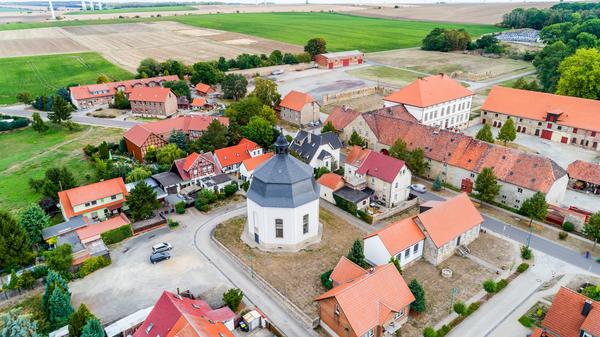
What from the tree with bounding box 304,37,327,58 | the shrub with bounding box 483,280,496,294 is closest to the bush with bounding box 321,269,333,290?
the shrub with bounding box 483,280,496,294

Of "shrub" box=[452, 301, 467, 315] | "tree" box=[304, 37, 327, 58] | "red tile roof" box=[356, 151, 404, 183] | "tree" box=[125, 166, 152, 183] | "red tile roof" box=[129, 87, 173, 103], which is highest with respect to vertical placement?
"tree" box=[304, 37, 327, 58]

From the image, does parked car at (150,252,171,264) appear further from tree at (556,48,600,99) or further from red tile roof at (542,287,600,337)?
tree at (556,48,600,99)

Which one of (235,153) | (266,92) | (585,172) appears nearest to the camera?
(585,172)

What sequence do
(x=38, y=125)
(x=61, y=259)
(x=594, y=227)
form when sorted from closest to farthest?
(x=61, y=259) < (x=594, y=227) < (x=38, y=125)

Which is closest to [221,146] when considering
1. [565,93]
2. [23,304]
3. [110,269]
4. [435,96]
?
[110,269]

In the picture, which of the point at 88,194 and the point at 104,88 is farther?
the point at 104,88

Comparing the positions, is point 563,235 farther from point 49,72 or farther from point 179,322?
point 49,72

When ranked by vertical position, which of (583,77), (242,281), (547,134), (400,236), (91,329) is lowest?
(242,281)

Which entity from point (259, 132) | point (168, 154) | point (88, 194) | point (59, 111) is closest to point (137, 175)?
point (168, 154)
